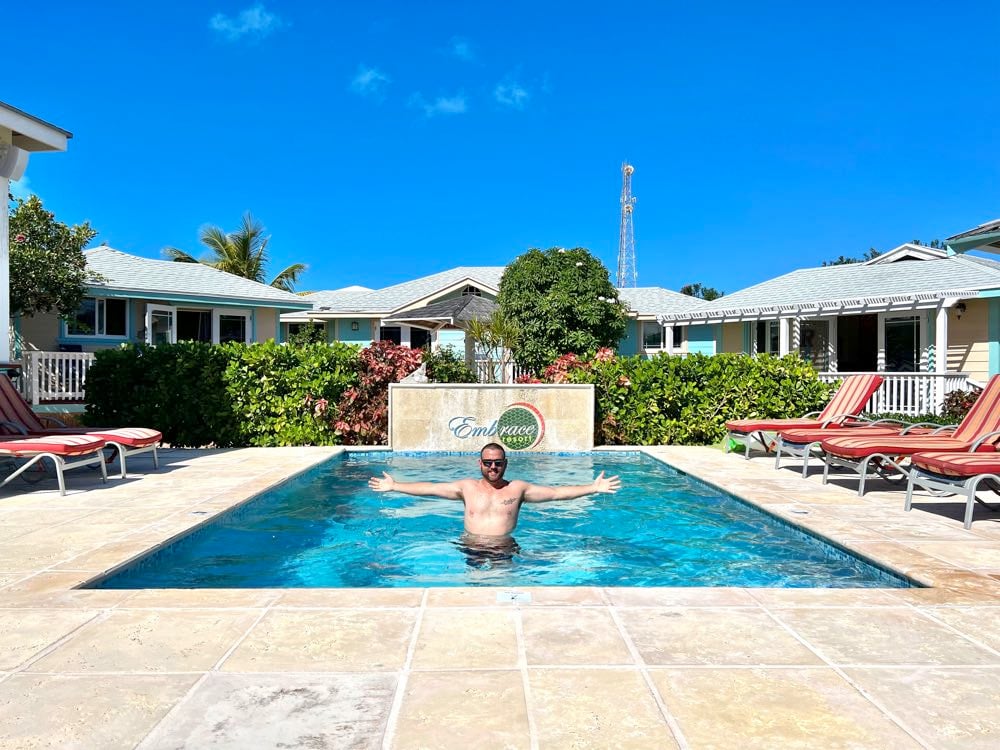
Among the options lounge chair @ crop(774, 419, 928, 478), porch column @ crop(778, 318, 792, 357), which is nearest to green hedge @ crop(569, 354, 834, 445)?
lounge chair @ crop(774, 419, 928, 478)

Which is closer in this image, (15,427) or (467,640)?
(467,640)

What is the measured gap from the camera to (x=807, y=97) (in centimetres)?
3638

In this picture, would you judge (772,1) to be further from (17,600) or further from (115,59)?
(17,600)

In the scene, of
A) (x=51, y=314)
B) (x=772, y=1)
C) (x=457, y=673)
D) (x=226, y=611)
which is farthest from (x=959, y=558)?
(x=772, y=1)

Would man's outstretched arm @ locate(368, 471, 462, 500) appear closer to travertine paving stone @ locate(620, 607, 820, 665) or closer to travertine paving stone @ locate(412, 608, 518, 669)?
travertine paving stone @ locate(412, 608, 518, 669)

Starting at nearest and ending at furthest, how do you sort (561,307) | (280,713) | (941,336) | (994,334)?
(280,713) → (941,336) → (994,334) → (561,307)

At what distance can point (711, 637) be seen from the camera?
11.5 feet

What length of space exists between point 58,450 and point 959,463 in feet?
28.8

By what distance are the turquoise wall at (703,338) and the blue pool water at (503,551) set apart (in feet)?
63.0

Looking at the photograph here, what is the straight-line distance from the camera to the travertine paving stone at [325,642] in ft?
10.3

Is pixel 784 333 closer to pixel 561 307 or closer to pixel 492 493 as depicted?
pixel 561 307

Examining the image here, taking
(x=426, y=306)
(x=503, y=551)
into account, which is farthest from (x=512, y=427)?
(x=426, y=306)

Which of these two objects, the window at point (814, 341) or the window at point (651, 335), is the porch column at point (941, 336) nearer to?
the window at point (814, 341)

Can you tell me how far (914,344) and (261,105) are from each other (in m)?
34.8
